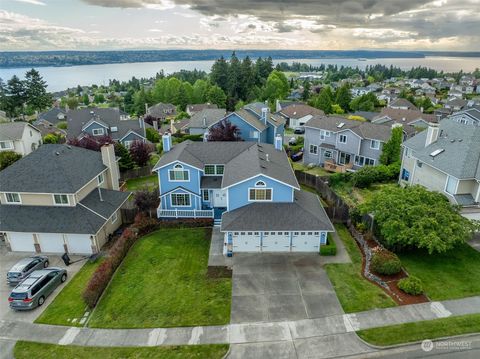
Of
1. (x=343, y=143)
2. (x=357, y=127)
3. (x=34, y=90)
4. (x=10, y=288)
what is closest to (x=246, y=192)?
(x=10, y=288)

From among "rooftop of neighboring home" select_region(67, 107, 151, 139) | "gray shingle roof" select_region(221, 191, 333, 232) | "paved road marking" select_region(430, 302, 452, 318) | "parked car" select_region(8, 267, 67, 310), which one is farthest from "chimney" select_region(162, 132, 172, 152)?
"paved road marking" select_region(430, 302, 452, 318)

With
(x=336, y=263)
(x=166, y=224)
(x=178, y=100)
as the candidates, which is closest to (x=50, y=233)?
(x=166, y=224)

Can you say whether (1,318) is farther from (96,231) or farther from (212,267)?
(212,267)

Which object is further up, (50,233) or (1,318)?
(50,233)

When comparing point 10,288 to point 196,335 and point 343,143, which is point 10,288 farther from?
point 343,143

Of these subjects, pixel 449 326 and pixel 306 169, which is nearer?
pixel 449 326

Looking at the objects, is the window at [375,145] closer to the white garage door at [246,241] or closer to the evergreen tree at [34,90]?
the white garage door at [246,241]
